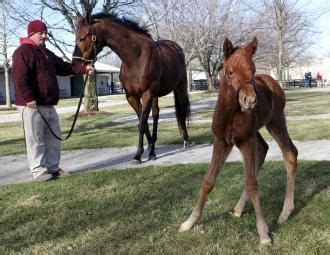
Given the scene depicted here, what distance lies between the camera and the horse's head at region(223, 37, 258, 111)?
11.3 feet

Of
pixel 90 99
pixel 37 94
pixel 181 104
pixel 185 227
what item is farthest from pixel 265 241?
pixel 90 99

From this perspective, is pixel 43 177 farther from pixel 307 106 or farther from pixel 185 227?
pixel 307 106

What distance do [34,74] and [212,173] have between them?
132 inches

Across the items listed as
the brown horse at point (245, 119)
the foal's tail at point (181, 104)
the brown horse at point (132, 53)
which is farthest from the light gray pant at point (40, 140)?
the foal's tail at point (181, 104)

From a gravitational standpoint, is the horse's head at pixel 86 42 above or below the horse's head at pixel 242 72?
above

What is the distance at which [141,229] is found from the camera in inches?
173

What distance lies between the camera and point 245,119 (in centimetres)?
399

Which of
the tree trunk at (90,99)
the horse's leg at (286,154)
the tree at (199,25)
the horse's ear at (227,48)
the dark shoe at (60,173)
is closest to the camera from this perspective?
the horse's ear at (227,48)

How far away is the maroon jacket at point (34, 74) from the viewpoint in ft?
21.1

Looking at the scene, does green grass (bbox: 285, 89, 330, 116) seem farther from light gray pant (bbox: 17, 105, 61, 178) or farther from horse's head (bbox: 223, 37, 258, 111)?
horse's head (bbox: 223, 37, 258, 111)

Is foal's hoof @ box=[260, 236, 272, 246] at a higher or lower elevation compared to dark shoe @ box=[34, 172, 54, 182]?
lower

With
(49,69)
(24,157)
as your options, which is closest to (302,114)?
(24,157)

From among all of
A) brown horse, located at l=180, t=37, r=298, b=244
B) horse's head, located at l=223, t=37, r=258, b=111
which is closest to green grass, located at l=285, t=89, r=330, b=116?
brown horse, located at l=180, t=37, r=298, b=244

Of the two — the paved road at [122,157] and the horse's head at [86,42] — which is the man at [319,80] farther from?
the horse's head at [86,42]
